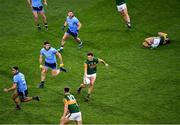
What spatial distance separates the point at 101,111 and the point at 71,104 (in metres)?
3.13

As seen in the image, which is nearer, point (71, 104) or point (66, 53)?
point (71, 104)

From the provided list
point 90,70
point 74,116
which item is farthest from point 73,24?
point 74,116

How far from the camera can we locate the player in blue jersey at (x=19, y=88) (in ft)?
68.9

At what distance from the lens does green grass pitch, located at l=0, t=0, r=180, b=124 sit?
70.2ft

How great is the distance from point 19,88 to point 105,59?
6.89 metres

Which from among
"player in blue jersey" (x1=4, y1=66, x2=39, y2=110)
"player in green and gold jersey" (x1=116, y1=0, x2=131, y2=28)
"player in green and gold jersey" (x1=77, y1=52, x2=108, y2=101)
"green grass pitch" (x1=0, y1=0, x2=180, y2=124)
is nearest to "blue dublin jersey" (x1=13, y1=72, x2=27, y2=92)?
"player in blue jersey" (x1=4, y1=66, x2=39, y2=110)

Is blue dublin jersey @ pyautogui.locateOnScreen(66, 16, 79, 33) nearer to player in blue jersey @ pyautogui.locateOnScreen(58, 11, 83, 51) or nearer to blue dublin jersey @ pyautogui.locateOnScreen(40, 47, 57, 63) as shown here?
player in blue jersey @ pyautogui.locateOnScreen(58, 11, 83, 51)

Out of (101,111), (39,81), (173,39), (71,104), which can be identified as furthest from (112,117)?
(173,39)

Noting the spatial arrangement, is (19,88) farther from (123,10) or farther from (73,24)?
(123,10)

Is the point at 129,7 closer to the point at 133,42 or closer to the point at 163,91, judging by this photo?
the point at 133,42

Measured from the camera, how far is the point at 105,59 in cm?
2669

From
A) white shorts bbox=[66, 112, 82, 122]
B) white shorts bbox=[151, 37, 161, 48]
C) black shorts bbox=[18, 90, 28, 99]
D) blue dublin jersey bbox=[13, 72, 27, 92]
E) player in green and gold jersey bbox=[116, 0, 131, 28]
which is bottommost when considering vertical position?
white shorts bbox=[66, 112, 82, 122]

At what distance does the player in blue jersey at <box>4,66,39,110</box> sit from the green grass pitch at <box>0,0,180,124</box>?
0.51 metres

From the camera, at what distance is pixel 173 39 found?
28.8 m
